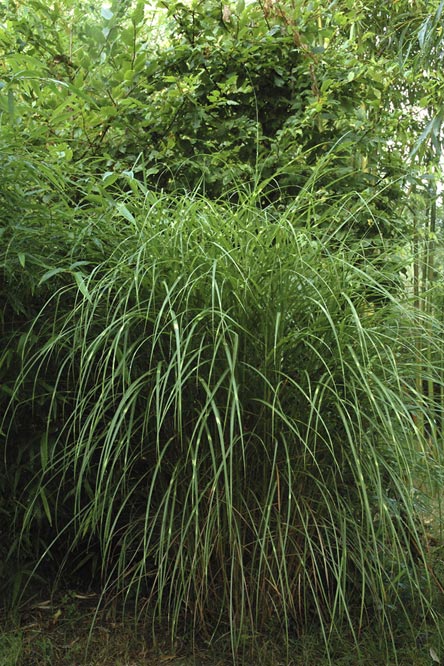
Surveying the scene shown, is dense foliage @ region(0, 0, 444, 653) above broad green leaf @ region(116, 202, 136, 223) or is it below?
below

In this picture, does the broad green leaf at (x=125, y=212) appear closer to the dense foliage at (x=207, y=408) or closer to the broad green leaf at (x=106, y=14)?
the dense foliage at (x=207, y=408)

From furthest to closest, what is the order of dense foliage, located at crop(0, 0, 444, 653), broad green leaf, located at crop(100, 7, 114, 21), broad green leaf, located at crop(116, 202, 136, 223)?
broad green leaf, located at crop(100, 7, 114, 21)
broad green leaf, located at crop(116, 202, 136, 223)
dense foliage, located at crop(0, 0, 444, 653)

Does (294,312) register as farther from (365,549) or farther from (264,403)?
(365,549)

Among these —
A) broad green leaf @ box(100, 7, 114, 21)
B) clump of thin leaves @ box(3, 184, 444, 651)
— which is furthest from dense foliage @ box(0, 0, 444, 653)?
broad green leaf @ box(100, 7, 114, 21)

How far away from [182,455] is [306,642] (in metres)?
0.57

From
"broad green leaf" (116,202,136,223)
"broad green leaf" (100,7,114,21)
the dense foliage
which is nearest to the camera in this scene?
the dense foliage

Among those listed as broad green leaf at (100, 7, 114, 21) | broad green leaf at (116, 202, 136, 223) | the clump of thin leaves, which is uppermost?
broad green leaf at (100, 7, 114, 21)

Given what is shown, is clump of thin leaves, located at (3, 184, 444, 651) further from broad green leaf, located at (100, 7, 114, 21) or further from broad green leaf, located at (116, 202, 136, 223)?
broad green leaf, located at (100, 7, 114, 21)

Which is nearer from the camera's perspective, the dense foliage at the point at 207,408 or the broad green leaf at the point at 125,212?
the dense foliage at the point at 207,408

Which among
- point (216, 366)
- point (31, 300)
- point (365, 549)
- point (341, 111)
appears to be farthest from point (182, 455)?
point (341, 111)

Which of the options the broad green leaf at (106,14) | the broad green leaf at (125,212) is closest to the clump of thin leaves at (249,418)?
the broad green leaf at (125,212)

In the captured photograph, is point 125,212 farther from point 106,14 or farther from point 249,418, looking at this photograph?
point 106,14

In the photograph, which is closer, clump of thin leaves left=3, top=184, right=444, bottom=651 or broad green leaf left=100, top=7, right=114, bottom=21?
clump of thin leaves left=3, top=184, right=444, bottom=651

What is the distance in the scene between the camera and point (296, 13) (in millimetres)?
2752
